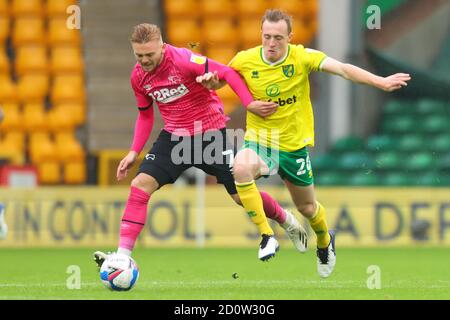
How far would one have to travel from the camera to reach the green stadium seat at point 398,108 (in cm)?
1773

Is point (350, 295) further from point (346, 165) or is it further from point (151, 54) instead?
point (346, 165)

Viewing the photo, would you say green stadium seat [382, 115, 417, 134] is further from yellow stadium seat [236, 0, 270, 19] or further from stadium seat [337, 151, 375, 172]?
yellow stadium seat [236, 0, 270, 19]

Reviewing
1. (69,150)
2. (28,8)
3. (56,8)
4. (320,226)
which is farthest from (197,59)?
(28,8)

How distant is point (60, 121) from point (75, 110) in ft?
1.42

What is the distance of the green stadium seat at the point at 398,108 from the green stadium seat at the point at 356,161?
4.49 feet

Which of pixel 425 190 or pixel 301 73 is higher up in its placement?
pixel 301 73

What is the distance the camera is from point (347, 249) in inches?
550

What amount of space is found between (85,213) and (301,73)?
699 centimetres

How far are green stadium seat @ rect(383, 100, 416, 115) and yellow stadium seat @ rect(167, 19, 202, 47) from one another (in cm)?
323

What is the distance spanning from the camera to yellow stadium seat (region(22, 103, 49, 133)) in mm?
17734

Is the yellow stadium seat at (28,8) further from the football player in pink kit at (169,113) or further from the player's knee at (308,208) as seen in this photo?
the player's knee at (308,208)

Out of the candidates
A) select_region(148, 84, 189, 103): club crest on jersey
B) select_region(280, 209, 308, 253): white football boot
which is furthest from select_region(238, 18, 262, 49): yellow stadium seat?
select_region(148, 84, 189, 103): club crest on jersey

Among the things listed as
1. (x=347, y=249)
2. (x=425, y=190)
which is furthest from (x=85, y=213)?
(x=425, y=190)

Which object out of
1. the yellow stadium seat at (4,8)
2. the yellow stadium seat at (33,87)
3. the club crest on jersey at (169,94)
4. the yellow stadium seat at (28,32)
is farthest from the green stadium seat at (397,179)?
the club crest on jersey at (169,94)
